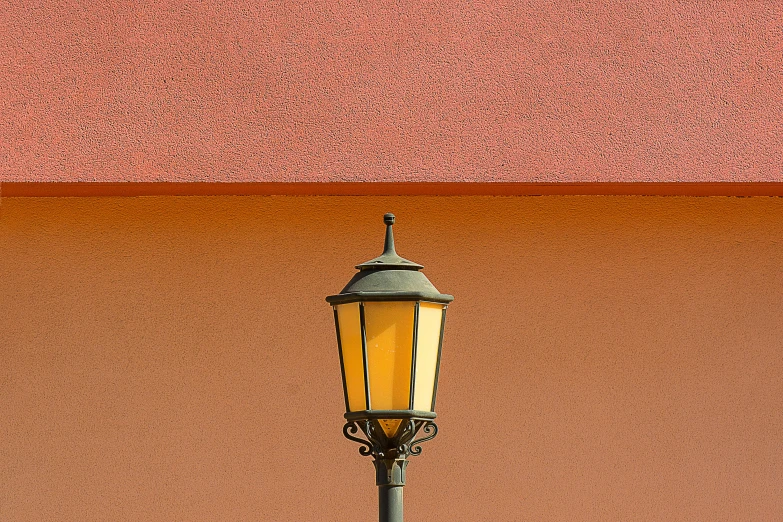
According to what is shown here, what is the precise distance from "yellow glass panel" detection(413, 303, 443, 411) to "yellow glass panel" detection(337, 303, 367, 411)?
163mm

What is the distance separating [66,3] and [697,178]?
310 centimetres

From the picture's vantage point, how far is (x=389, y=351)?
10.0 feet

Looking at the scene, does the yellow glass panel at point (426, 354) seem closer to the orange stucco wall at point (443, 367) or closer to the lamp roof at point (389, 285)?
the lamp roof at point (389, 285)

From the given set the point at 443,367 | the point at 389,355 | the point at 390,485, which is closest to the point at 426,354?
the point at 389,355

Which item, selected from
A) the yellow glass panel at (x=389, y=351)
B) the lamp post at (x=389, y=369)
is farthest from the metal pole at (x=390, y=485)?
the yellow glass panel at (x=389, y=351)

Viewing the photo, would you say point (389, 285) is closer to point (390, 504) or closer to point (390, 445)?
point (390, 445)

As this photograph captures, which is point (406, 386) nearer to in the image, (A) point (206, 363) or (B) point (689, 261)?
(A) point (206, 363)

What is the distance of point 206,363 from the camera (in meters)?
5.38

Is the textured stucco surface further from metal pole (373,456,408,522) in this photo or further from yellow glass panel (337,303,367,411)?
metal pole (373,456,408,522)

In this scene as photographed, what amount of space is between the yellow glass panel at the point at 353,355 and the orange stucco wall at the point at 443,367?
2.27 metres

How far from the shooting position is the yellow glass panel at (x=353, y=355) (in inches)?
121

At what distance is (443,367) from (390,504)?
2359 mm

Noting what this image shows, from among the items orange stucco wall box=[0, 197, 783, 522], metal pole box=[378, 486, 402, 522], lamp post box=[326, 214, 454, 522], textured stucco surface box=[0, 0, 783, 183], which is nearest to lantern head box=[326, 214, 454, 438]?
lamp post box=[326, 214, 454, 522]

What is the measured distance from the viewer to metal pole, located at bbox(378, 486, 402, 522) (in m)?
3.06
